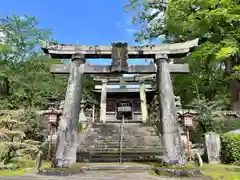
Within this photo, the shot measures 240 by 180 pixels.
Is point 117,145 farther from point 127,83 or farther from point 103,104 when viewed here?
point 127,83

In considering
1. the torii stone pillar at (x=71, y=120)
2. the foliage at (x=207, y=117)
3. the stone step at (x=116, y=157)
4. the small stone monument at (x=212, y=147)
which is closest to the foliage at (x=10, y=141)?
the torii stone pillar at (x=71, y=120)

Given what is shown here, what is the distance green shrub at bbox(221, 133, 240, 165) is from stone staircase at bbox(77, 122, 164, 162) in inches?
118

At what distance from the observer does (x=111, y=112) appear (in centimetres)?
2147

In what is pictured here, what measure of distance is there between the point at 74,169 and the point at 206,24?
10.5m

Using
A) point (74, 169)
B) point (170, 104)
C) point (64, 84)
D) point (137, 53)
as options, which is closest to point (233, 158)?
point (170, 104)

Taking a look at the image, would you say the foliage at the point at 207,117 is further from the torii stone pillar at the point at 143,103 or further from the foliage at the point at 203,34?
the torii stone pillar at the point at 143,103

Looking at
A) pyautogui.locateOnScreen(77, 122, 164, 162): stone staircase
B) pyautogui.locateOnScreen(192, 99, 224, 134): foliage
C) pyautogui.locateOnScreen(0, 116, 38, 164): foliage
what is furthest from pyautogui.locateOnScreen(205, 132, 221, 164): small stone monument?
pyautogui.locateOnScreen(0, 116, 38, 164): foliage

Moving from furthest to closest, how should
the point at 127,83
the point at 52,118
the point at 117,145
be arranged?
the point at 127,83 < the point at 117,145 < the point at 52,118

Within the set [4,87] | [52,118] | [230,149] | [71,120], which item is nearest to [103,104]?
[52,118]

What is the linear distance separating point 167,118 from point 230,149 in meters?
5.11

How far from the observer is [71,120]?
716 centimetres

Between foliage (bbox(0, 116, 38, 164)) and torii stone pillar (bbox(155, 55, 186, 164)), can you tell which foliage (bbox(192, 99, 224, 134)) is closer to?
torii stone pillar (bbox(155, 55, 186, 164))

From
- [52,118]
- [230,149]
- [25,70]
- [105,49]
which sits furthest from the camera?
[25,70]

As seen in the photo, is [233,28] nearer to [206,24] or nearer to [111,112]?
[206,24]
